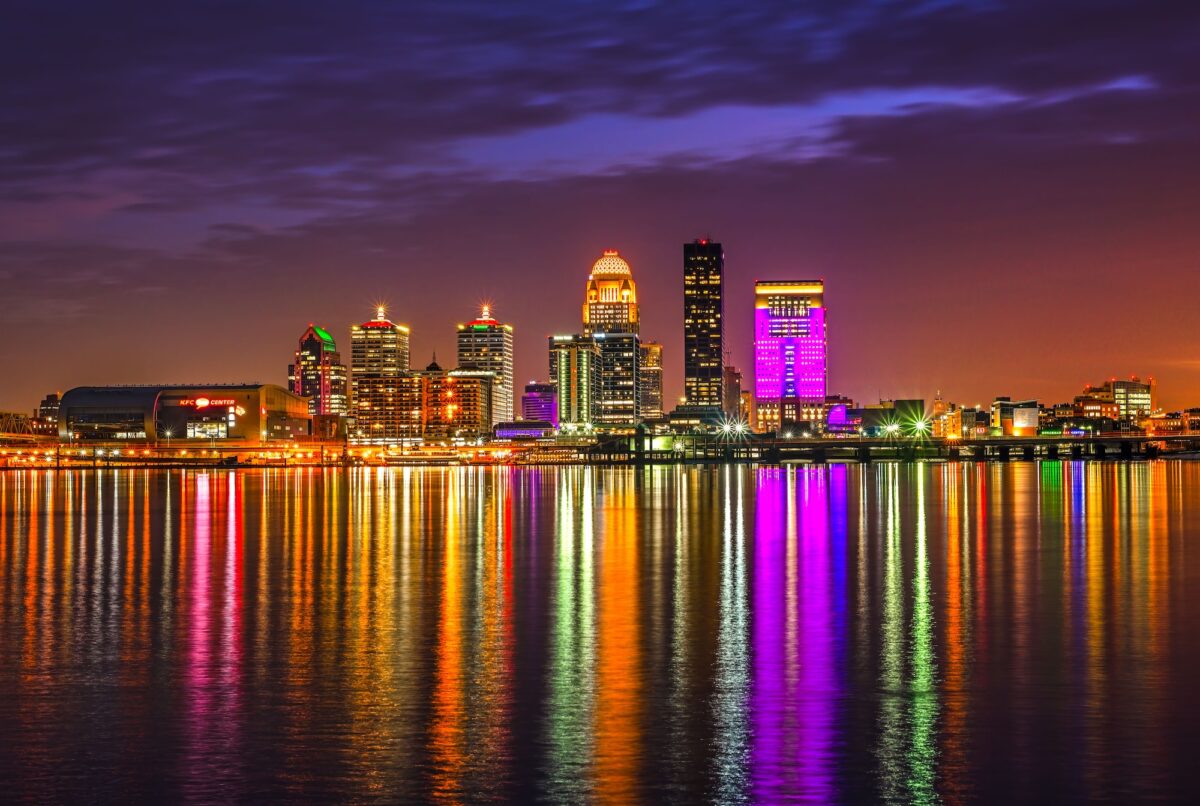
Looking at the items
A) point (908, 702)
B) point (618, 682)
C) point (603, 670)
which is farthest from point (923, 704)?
point (603, 670)

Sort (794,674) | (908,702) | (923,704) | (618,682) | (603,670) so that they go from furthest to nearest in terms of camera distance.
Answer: (603,670), (794,674), (618,682), (908,702), (923,704)

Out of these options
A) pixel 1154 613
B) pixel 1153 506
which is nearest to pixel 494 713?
pixel 1154 613

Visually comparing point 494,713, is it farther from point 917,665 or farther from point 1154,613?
point 1154,613

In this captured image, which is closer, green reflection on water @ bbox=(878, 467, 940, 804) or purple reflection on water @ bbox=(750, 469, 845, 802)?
green reflection on water @ bbox=(878, 467, 940, 804)

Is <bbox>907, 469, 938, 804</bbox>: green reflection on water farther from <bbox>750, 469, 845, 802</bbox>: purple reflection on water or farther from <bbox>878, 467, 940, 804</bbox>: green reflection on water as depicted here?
<bbox>750, 469, 845, 802</bbox>: purple reflection on water

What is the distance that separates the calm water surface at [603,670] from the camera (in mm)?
19453

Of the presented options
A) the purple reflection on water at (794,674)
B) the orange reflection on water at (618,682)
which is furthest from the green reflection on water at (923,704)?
the orange reflection on water at (618,682)

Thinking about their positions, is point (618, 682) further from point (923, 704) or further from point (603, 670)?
point (923, 704)

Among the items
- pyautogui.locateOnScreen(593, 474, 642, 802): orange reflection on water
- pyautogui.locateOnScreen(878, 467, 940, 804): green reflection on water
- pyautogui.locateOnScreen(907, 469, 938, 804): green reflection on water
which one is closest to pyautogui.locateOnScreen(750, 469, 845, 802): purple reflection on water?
pyautogui.locateOnScreen(878, 467, 940, 804): green reflection on water

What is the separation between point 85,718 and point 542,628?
40.7ft

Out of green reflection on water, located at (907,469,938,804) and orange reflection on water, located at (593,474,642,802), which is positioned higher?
orange reflection on water, located at (593,474,642,802)

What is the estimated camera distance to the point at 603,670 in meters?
27.2

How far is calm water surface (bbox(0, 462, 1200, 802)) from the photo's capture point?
19.5 meters

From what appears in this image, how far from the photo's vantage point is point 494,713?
23172mm
